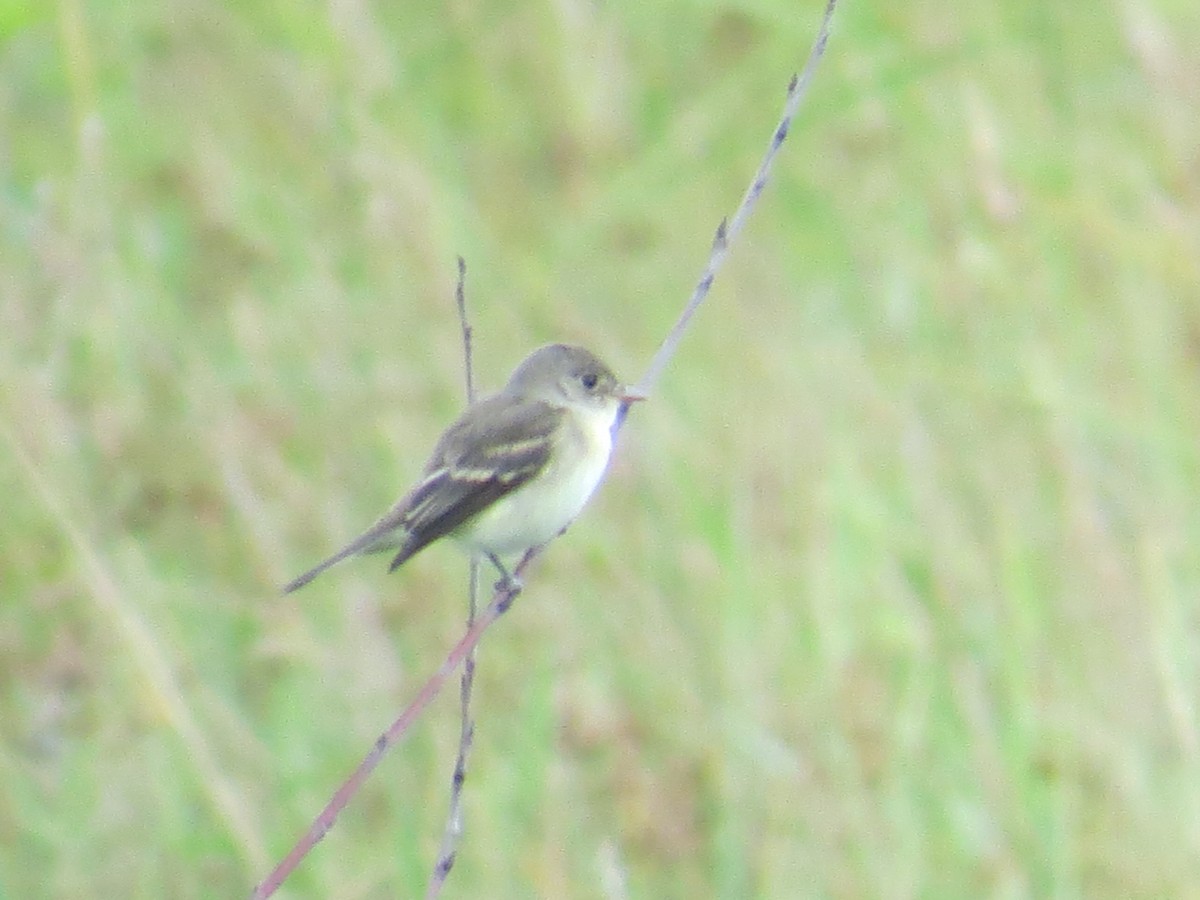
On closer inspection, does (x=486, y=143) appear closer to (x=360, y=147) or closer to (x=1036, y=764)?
(x=360, y=147)

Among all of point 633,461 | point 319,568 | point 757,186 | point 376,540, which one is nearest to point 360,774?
point 757,186

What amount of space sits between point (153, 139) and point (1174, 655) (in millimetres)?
2904

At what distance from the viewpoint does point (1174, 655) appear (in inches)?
153

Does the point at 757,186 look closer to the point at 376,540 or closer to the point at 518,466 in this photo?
the point at 376,540

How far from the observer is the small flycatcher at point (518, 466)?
383 centimetres

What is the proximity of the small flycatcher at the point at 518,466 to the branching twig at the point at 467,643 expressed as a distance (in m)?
0.45

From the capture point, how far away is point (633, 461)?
4.60 meters

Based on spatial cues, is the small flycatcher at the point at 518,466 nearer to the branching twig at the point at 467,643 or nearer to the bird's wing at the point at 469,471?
the bird's wing at the point at 469,471

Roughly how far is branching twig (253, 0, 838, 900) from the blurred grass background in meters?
0.70

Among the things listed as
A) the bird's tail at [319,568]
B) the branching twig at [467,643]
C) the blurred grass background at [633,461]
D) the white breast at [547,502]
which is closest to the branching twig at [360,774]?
the branching twig at [467,643]

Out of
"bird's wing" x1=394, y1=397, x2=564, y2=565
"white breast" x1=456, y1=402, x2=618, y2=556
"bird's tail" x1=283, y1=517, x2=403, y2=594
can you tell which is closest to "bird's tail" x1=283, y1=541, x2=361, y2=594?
"bird's tail" x1=283, y1=517, x2=403, y2=594

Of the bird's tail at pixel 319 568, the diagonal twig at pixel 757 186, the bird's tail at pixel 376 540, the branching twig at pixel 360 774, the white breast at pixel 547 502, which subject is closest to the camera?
the branching twig at pixel 360 774

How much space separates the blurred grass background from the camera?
12.6 feet

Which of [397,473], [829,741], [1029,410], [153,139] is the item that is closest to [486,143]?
[153,139]
